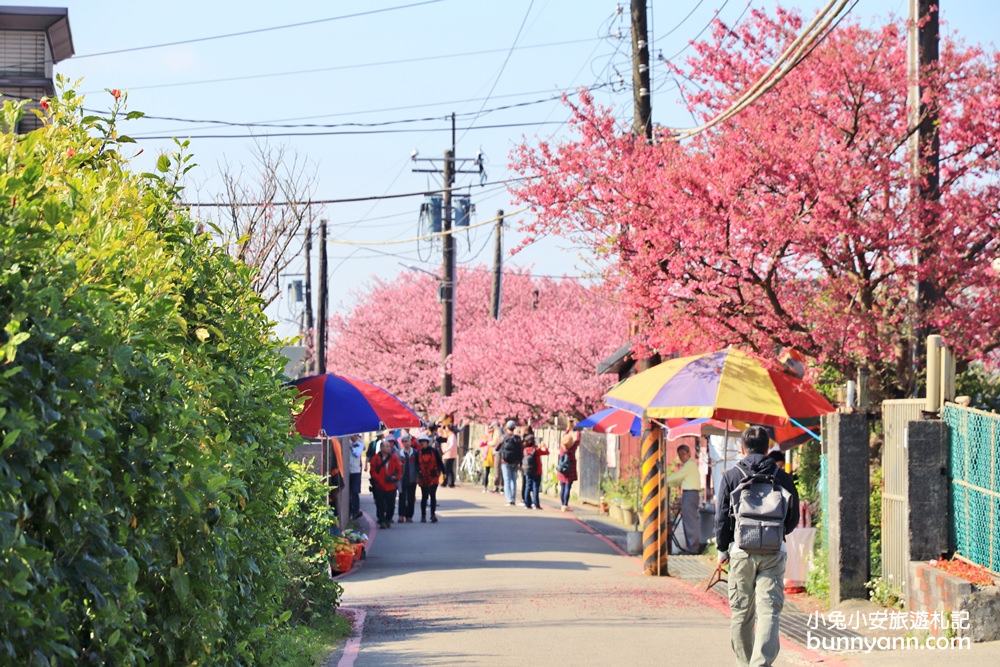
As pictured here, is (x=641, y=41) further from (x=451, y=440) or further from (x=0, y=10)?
(x=451, y=440)

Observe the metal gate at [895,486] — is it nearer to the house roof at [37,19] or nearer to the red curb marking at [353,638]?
the red curb marking at [353,638]

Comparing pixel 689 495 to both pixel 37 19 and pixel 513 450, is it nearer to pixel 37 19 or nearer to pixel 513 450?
pixel 513 450

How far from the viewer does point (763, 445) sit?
955cm

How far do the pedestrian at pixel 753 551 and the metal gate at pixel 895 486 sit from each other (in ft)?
12.9

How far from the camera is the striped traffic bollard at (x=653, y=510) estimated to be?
17281 millimetres

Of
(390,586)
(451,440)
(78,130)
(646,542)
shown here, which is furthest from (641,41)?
(451,440)

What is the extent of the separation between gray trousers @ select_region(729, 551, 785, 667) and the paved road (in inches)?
47.6

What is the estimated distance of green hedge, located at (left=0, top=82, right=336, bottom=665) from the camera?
360 cm

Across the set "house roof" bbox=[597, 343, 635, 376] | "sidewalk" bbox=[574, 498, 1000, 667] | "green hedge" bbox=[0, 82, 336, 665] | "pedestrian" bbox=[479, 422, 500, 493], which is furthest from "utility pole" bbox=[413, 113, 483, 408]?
"green hedge" bbox=[0, 82, 336, 665]

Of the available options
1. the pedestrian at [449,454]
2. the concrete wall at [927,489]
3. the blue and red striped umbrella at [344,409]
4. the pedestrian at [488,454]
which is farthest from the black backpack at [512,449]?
the concrete wall at [927,489]

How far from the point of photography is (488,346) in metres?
50.6

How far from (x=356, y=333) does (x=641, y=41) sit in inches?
1833

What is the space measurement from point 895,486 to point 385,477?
12.6 metres

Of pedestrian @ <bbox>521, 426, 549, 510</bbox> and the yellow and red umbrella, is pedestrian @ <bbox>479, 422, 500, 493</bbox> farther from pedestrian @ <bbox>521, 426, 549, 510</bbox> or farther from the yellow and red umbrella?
the yellow and red umbrella
